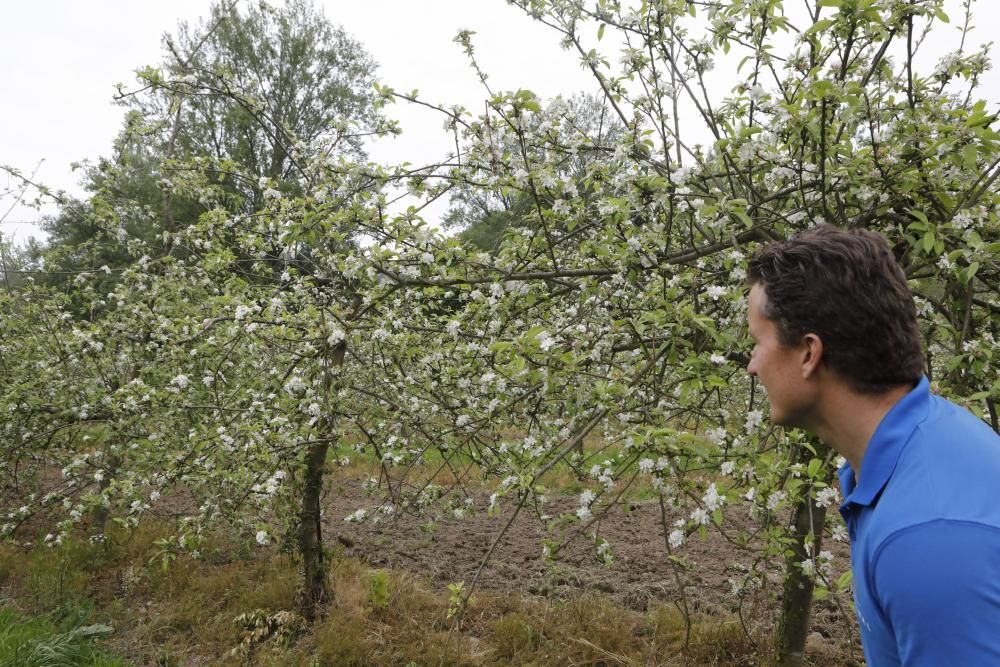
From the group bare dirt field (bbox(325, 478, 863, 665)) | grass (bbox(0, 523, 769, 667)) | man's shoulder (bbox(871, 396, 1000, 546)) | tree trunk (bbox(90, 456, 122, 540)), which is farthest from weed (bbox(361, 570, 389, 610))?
man's shoulder (bbox(871, 396, 1000, 546))

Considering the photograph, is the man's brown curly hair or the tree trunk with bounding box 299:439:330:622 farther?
the tree trunk with bounding box 299:439:330:622

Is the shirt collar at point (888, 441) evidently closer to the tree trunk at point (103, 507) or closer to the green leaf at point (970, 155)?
the green leaf at point (970, 155)

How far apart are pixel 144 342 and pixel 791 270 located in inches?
220

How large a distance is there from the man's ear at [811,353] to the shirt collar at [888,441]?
0.52ft

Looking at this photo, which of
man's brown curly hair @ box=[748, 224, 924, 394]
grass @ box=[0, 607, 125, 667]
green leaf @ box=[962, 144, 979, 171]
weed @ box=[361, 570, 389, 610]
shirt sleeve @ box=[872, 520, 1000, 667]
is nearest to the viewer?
shirt sleeve @ box=[872, 520, 1000, 667]

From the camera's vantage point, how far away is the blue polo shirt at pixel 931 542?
2.97 feet

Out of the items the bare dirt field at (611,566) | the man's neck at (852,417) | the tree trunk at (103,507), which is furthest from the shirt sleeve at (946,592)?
the tree trunk at (103,507)

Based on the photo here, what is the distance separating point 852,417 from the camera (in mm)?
1325

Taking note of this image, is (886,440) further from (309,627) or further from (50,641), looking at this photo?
(50,641)

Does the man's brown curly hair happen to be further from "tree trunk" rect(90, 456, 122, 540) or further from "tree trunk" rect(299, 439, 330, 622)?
"tree trunk" rect(90, 456, 122, 540)

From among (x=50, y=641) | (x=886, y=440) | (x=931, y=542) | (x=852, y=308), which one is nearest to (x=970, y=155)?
(x=852, y=308)

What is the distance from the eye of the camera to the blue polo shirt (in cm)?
90

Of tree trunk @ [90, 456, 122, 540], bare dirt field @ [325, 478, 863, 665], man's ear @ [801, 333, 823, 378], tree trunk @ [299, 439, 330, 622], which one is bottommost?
bare dirt field @ [325, 478, 863, 665]

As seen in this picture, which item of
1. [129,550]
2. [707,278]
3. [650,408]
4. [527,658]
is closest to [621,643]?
[527,658]
